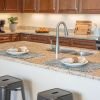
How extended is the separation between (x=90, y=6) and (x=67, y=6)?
56cm

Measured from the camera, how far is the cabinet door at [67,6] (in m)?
5.08

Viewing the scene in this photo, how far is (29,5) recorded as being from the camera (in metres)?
5.92

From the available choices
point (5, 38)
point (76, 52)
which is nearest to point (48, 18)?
point (5, 38)

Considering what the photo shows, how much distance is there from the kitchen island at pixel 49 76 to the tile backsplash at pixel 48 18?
2.37 metres

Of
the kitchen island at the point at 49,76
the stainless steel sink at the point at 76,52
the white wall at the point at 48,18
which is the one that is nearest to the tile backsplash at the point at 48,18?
the white wall at the point at 48,18

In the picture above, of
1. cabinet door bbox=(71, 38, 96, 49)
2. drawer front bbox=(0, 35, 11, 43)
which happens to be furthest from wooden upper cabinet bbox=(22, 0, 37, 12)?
cabinet door bbox=(71, 38, 96, 49)

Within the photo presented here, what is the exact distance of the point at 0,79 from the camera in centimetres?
265

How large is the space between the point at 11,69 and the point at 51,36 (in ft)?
7.69

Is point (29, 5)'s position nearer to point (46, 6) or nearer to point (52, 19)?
point (46, 6)

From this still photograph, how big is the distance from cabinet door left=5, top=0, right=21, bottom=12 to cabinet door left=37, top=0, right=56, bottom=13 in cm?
64

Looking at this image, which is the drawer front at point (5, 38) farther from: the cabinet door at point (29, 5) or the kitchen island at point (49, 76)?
the kitchen island at point (49, 76)

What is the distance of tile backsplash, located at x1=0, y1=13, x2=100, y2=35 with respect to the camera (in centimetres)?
530

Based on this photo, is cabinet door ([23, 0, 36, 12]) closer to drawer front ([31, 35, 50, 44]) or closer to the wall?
the wall

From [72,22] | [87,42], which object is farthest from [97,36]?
[72,22]
